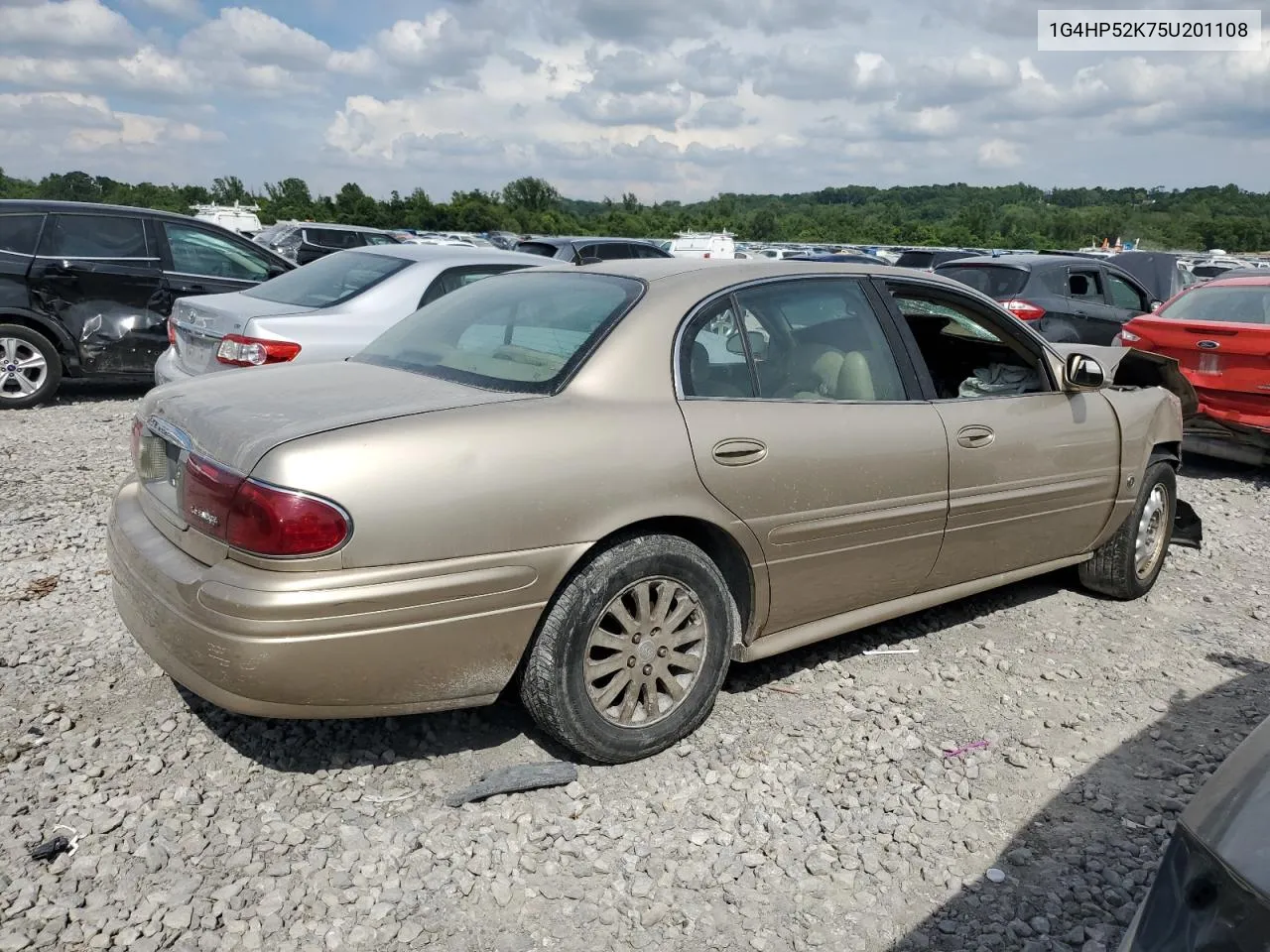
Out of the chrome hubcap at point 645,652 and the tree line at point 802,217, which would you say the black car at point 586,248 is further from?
the tree line at point 802,217

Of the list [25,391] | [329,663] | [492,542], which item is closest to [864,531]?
[492,542]

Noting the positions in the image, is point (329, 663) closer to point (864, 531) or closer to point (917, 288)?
point (864, 531)

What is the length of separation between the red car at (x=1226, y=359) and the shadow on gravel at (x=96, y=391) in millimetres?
8875

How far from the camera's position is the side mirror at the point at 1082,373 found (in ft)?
14.9

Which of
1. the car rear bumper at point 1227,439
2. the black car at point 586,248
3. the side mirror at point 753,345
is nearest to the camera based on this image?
the side mirror at point 753,345

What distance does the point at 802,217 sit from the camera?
72.9 metres

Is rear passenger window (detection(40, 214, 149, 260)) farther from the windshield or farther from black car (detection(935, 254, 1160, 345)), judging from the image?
black car (detection(935, 254, 1160, 345))

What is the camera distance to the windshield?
707 cm

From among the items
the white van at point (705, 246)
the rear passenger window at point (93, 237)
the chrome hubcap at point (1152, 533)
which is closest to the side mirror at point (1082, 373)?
the chrome hubcap at point (1152, 533)

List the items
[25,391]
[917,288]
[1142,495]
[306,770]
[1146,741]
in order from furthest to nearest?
[25,391]
[1142,495]
[917,288]
[1146,741]
[306,770]

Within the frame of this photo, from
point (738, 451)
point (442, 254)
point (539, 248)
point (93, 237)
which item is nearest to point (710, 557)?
point (738, 451)

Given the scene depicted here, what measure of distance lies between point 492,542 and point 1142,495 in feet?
11.8

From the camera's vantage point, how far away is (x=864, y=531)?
149 inches

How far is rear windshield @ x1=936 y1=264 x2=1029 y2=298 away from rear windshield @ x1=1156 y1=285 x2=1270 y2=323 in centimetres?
242
